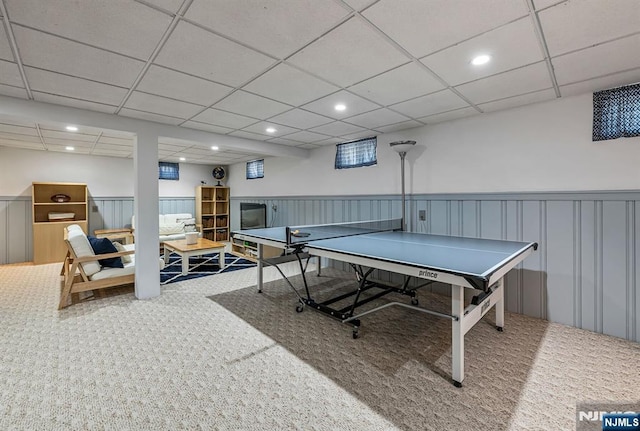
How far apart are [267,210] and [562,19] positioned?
19.4ft

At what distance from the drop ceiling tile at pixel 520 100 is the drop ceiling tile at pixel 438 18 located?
4.87 feet

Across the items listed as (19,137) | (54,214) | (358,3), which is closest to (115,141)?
(19,137)

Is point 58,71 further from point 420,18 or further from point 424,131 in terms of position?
point 424,131

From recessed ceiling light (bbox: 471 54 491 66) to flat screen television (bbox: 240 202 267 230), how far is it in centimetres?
524

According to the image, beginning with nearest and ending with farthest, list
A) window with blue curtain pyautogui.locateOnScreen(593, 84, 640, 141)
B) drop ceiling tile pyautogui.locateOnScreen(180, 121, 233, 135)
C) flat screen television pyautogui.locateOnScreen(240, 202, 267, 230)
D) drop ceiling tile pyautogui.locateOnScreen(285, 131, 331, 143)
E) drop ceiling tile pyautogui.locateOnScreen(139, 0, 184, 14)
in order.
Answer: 1. drop ceiling tile pyautogui.locateOnScreen(139, 0, 184, 14)
2. window with blue curtain pyautogui.locateOnScreen(593, 84, 640, 141)
3. drop ceiling tile pyautogui.locateOnScreen(180, 121, 233, 135)
4. drop ceiling tile pyautogui.locateOnScreen(285, 131, 331, 143)
5. flat screen television pyautogui.locateOnScreen(240, 202, 267, 230)

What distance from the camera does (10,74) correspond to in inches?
91.2

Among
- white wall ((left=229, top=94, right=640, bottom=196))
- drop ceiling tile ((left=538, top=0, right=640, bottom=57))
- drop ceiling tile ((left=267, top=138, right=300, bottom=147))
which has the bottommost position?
white wall ((left=229, top=94, right=640, bottom=196))

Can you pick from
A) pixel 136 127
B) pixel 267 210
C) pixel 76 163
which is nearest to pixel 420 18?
pixel 136 127

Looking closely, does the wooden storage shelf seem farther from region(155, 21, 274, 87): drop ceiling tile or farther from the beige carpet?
region(155, 21, 274, 87): drop ceiling tile

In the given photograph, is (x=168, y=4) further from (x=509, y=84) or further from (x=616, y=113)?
(x=616, y=113)

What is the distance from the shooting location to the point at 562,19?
1656mm

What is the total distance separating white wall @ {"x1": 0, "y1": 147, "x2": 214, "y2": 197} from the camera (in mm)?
5609

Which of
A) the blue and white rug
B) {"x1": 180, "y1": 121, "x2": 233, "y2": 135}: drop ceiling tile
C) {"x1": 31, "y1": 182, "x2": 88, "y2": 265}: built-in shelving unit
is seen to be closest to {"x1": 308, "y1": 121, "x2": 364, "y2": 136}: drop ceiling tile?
{"x1": 180, "y1": 121, "x2": 233, "y2": 135}: drop ceiling tile

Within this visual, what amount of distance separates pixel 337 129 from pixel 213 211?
205 inches
